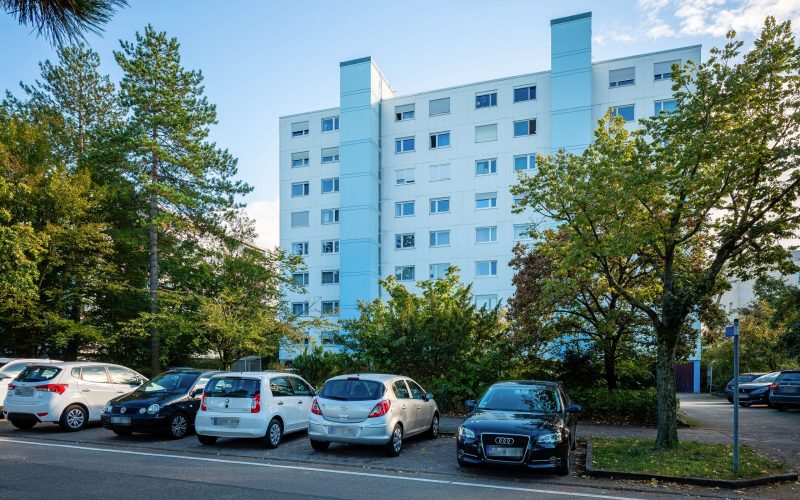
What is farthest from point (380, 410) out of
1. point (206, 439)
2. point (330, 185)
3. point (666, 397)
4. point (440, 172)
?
point (330, 185)

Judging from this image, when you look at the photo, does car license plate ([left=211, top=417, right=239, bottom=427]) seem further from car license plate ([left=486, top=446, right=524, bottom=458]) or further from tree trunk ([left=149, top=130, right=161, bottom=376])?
tree trunk ([left=149, top=130, right=161, bottom=376])

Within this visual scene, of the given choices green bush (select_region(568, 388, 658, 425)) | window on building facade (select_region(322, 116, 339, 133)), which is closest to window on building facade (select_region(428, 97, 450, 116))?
window on building facade (select_region(322, 116, 339, 133))

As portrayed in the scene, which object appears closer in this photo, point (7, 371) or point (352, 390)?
point (352, 390)

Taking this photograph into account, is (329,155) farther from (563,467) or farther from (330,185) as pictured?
(563,467)

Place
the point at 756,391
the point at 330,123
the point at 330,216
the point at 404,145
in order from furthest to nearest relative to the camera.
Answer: the point at 330,123
the point at 330,216
the point at 404,145
the point at 756,391

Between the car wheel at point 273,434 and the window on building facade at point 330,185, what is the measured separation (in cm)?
3556

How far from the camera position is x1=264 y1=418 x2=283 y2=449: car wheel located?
39.5 ft

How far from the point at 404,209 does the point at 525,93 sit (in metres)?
12.1

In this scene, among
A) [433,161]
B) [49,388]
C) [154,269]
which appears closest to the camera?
[49,388]

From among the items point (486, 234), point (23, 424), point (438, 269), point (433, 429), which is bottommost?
point (23, 424)

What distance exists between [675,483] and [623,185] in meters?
5.46

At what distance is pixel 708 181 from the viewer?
10844mm

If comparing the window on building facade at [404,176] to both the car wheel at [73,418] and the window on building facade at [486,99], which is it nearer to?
the window on building facade at [486,99]

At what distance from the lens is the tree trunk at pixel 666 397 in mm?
11484
